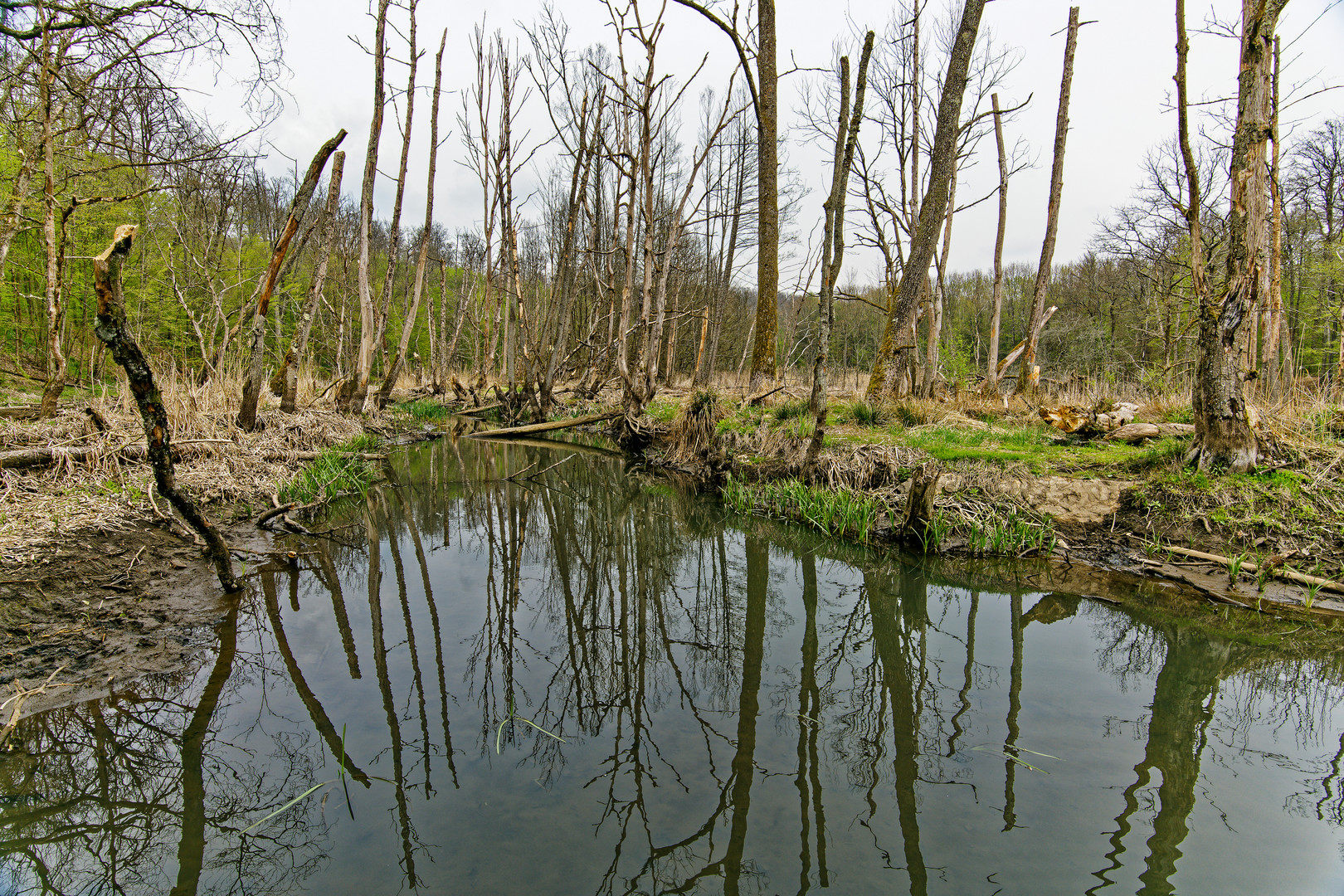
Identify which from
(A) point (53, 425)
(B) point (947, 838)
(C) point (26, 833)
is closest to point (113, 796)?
(C) point (26, 833)

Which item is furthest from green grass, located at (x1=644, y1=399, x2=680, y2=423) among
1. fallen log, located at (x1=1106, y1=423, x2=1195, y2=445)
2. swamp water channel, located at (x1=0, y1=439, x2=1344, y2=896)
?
swamp water channel, located at (x1=0, y1=439, x2=1344, y2=896)

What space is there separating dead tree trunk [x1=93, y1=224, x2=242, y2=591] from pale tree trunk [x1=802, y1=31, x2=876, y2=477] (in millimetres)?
5361

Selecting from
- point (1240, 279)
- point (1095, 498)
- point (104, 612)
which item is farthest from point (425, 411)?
point (1240, 279)

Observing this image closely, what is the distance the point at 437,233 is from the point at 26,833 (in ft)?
114

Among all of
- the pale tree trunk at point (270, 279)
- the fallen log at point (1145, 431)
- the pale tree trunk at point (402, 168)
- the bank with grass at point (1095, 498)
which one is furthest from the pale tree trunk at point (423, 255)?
the fallen log at point (1145, 431)

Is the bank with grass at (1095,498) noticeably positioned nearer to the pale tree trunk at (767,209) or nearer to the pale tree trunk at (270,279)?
the pale tree trunk at (767,209)

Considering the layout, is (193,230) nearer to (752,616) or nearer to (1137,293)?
(752,616)

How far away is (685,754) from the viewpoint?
105 inches

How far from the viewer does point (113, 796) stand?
2.25 meters

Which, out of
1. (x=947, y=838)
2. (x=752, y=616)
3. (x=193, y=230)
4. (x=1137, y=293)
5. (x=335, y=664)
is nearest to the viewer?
(x=947, y=838)

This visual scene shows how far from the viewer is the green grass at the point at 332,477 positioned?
20.9ft

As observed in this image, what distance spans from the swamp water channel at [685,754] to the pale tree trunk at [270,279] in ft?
11.1

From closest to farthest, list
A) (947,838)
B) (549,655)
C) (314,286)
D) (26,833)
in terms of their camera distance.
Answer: (26,833) → (947,838) → (549,655) → (314,286)

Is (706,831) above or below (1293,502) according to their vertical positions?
below
